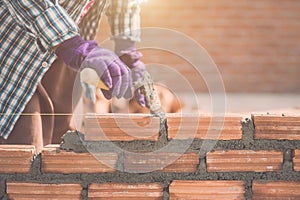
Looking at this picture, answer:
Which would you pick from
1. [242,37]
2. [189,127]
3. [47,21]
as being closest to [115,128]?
[189,127]

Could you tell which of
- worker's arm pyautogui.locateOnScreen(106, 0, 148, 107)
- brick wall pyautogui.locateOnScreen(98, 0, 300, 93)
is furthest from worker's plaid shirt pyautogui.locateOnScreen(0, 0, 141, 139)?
brick wall pyautogui.locateOnScreen(98, 0, 300, 93)

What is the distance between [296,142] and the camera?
2432mm

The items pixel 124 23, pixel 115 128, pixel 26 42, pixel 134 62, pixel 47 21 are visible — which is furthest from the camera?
pixel 124 23

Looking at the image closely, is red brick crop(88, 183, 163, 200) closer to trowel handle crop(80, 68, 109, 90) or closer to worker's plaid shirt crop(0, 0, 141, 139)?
trowel handle crop(80, 68, 109, 90)

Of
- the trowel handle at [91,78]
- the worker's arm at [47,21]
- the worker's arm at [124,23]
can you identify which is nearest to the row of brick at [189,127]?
the trowel handle at [91,78]

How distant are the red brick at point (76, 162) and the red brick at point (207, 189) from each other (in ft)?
0.74

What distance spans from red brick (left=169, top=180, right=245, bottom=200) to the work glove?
497 millimetres

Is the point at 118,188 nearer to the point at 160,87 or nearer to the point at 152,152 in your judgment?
the point at 152,152

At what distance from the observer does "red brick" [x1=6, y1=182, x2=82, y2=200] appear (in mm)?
2430

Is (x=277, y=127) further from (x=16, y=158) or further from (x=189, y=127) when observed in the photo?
(x=16, y=158)

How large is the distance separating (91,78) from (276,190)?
71 cm

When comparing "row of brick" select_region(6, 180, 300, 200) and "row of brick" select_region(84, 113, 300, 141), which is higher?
"row of brick" select_region(84, 113, 300, 141)

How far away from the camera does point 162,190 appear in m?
2.43

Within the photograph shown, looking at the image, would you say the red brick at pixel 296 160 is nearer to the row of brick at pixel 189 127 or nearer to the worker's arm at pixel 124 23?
the row of brick at pixel 189 127
